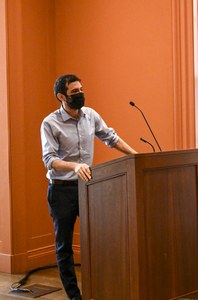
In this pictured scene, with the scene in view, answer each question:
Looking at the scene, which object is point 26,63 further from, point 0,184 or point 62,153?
point 62,153

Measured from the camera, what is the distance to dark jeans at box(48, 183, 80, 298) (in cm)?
327

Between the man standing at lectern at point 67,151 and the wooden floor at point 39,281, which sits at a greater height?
the man standing at lectern at point 67,151

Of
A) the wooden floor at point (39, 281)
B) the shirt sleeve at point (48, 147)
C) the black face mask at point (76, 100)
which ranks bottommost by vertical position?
the wooden floor at point (39, 281)

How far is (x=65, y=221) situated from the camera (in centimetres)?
328

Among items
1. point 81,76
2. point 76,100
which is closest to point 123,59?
point 81,76

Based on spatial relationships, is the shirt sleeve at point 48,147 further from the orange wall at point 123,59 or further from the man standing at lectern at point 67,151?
the orange wall at point 123,59

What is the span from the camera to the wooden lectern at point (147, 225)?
230cm

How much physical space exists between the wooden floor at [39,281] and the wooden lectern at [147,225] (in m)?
1.23

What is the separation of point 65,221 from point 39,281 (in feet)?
3.78

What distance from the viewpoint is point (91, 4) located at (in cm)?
465

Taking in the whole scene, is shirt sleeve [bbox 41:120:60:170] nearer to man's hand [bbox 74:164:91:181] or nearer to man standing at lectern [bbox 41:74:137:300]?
man standing at lectern [bbox 41:74:137:300]

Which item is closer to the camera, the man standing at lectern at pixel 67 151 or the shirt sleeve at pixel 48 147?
the shirt sleeve at pixel 48 147

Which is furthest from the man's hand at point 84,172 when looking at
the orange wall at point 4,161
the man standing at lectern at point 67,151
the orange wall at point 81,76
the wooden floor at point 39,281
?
the orange wall at point 4,161

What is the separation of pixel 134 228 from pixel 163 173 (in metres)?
0.28
